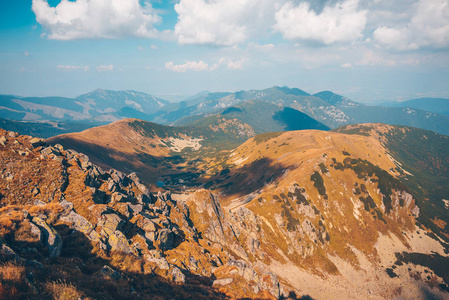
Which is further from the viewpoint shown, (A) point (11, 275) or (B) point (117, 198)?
(B) point (117, 198)

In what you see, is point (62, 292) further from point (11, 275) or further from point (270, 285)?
point (270, 285)

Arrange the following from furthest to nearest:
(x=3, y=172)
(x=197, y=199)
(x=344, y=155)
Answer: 1. (x=344, y=155)
2. (x=197, y=199)
3. (x=3, y=172)

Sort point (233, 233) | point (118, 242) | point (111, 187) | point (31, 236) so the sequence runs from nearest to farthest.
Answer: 1. point (31, 236)
2. point (118, 242)
3. point (111, 187)
4. point (233, 233)

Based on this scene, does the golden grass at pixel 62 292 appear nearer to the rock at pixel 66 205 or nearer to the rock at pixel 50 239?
the rock at pixel 50 239

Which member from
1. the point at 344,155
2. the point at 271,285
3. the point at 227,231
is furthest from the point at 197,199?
the point at 344,155

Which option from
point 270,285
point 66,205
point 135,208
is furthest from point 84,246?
point 270,285

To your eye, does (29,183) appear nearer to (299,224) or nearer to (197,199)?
(197,199)

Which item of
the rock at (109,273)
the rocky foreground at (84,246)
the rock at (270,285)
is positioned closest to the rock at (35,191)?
the rocky foreground at (84,246)
